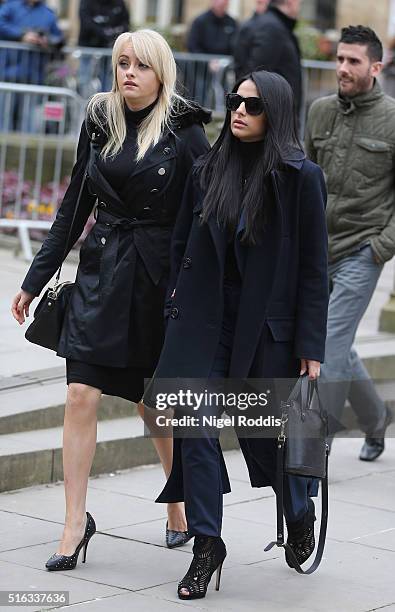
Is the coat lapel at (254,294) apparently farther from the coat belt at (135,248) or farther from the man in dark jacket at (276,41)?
the man in dark jacket at (276,41)

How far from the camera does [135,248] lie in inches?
199

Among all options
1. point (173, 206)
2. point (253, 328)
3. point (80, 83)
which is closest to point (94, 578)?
point (253, 328)

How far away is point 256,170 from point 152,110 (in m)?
0.56

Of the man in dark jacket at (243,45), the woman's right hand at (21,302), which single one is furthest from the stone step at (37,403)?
the man in dark jacket at (243,45)

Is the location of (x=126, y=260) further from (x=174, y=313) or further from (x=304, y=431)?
(x=304, y=431)

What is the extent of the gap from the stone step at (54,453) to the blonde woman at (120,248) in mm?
1034

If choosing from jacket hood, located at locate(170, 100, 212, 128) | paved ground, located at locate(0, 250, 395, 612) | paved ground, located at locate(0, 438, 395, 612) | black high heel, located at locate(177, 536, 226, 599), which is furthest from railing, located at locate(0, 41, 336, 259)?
black high heel, located at locate(177, 536, 226, 599)

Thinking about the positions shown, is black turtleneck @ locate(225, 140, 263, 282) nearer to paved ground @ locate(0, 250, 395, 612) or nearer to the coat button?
the coat button

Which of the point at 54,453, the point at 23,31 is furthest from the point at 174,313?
the point at 23,31

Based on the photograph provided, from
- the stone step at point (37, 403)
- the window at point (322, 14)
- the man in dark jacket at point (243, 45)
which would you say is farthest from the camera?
the window at point (322, 14)

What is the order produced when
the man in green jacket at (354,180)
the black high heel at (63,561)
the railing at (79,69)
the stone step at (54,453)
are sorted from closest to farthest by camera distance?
the black high heel at (63,561) < the stone step at (54,453) < the man in green jacket at (354,180) < the railing at (79,69)

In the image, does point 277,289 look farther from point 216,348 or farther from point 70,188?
point 70,188

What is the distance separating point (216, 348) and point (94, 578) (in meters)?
0.94

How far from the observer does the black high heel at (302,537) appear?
502 centimetres
